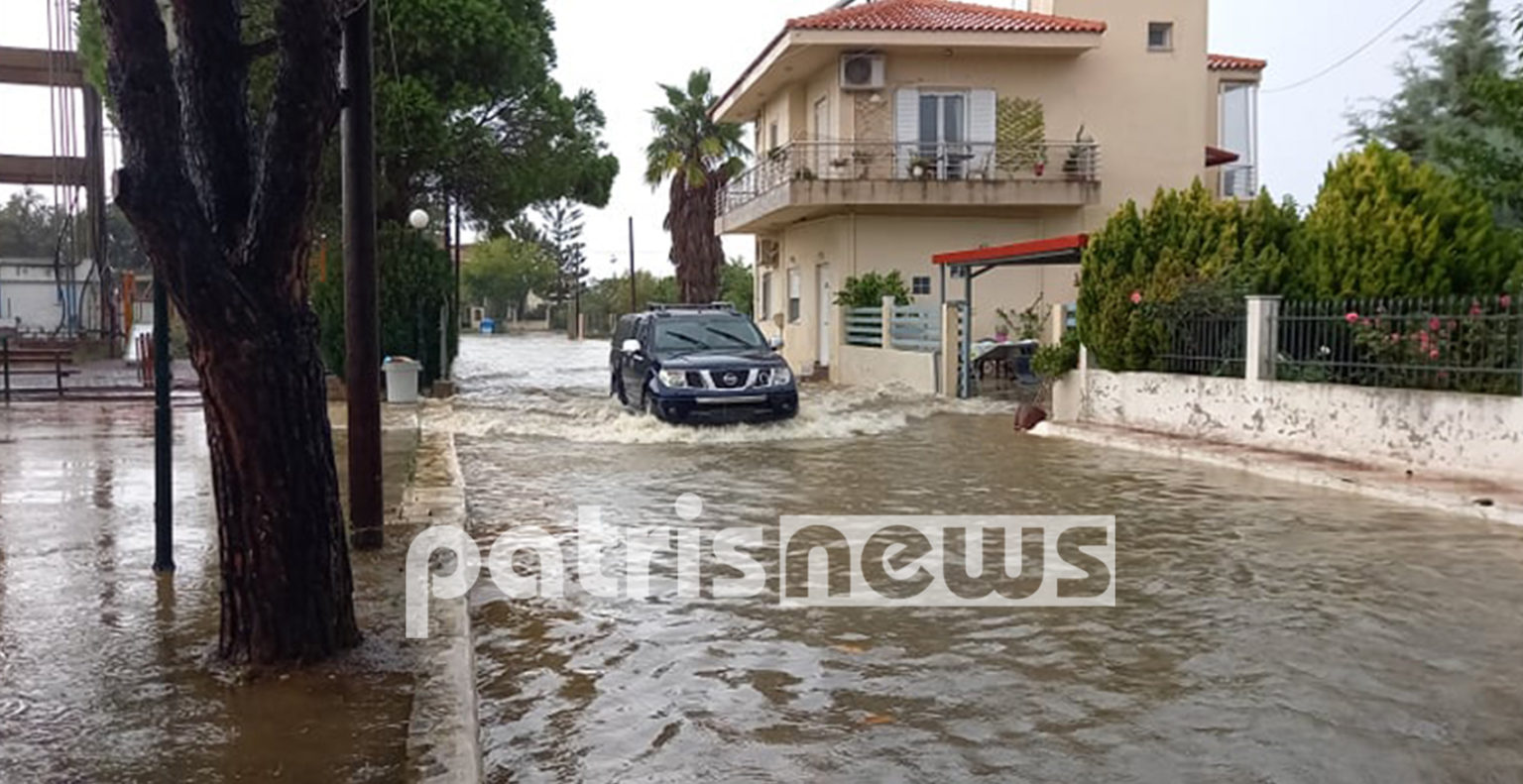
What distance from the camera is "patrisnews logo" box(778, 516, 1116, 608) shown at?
7012 mm

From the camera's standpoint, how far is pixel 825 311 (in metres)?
29.5

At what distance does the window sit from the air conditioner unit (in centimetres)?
669

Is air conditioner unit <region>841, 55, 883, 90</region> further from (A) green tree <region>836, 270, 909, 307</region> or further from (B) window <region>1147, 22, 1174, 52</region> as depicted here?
(B) window <region>1147, 22, 1174, 52</region>

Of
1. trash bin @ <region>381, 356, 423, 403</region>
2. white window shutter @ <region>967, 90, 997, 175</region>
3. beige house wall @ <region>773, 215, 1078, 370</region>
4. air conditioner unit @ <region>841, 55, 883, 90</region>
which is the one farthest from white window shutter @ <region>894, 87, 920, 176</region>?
trash bin @ <region>381, 356, 423, 403</region>

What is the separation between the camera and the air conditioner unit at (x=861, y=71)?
26672 millimetres

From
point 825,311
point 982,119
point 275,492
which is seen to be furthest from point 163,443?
point 825,311

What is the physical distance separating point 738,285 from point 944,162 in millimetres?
29936

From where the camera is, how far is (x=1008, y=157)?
27188mm

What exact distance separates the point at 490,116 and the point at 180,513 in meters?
17.2

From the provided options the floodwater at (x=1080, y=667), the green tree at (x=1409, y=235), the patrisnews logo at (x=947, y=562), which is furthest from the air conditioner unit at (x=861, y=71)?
the patrisnews logo at (x=947, y=562)

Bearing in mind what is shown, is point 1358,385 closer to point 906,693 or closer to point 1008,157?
point 906,693

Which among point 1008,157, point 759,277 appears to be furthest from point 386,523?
point 759,277

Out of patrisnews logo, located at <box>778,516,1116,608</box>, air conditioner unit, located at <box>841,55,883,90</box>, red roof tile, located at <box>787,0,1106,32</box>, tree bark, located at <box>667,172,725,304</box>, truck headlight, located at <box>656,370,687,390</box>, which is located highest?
red roof tile, located at <box>787,0,1106,32</box>

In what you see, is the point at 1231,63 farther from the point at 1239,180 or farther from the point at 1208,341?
the point at 1208,341
